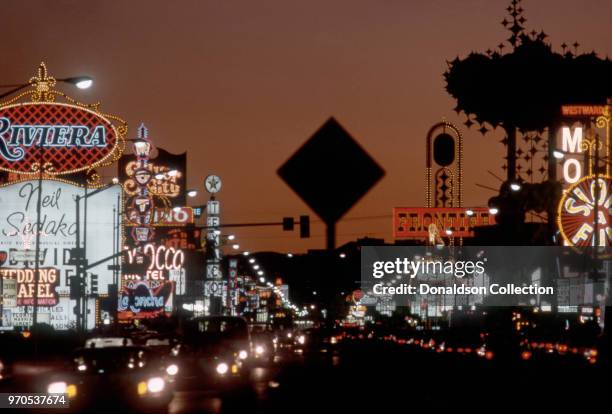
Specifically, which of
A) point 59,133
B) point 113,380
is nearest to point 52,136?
point 59,133

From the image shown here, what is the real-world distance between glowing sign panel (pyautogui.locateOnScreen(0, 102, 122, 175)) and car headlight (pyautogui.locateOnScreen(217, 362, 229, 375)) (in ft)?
126

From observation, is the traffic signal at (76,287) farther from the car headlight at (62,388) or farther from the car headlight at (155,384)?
the car headlight at (62,388)

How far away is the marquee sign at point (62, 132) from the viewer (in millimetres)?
68438

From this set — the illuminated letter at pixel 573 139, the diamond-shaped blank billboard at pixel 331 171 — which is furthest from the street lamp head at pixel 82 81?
the illuminated letter at pixel 573 139

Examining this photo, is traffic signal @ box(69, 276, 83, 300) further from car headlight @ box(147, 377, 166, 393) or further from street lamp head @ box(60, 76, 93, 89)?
car headlight @ box(147, 377, 166, 393)

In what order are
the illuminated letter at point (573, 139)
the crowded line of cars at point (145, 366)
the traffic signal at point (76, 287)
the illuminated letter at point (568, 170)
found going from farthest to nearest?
1. the illuminated letter at point (573, 139)
2. the illuminated letter at point (568, 170)
3. the traffic signal at point (76, 287)
4. the crowded line of cars at point (145, 366)

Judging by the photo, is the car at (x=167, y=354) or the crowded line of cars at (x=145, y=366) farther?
the car at (x=167, y=354)

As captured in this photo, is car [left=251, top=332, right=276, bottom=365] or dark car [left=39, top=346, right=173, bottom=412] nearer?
dark car [left=39, top=346, right=173, bottom=412]

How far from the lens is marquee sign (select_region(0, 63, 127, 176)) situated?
68438 mm

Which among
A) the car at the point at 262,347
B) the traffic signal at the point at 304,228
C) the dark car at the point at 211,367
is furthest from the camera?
the car at the point at 262,347

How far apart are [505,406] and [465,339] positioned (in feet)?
91.0

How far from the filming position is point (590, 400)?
24.9 metres

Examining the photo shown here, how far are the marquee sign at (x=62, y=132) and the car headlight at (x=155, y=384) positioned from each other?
46832 mm

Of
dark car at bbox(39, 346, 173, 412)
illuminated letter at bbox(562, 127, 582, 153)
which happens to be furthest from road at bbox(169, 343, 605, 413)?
illuminated letter at bbox(562, 127, 582, 153)
